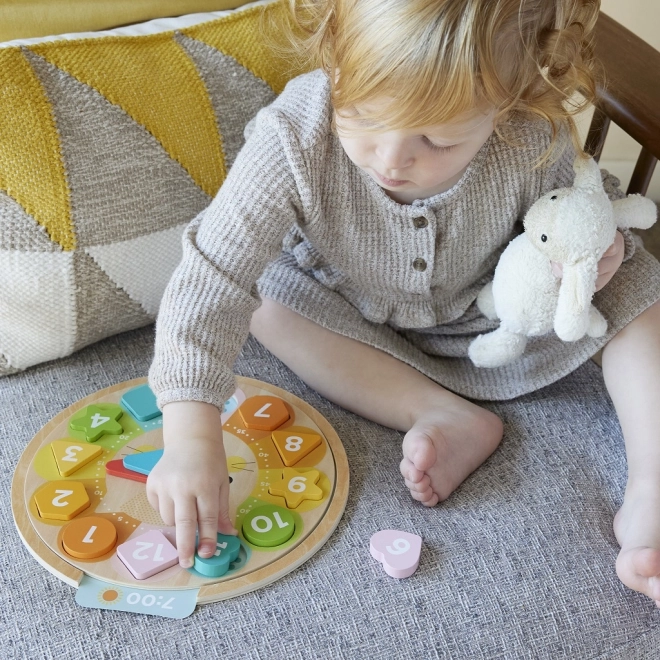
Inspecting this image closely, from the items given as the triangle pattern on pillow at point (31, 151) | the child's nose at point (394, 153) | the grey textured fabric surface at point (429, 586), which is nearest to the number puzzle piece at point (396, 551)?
the grey textured fabric surface at point (429, 586)

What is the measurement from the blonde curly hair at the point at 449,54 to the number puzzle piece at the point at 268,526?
348 millimetres

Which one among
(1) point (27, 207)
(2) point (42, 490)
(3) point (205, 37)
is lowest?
(2) point (42, 490)

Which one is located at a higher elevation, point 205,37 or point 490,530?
point 205,37

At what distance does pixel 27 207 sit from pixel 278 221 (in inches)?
9.6

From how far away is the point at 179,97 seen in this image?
2.95ft

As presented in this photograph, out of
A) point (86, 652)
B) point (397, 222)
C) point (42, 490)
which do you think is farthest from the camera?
point (397, 222)

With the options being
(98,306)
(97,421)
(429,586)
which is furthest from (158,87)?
(429,586)

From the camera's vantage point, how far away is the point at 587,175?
0.81 meters

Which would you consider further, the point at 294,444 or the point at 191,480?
the point at 294,444

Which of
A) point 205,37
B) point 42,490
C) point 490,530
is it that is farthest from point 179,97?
point 490,530

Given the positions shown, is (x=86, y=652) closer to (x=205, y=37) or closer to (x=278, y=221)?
(x=278, y=221)

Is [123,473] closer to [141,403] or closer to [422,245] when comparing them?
[141,403]

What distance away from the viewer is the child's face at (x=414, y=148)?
0.71 meters

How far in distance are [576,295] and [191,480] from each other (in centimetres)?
39
